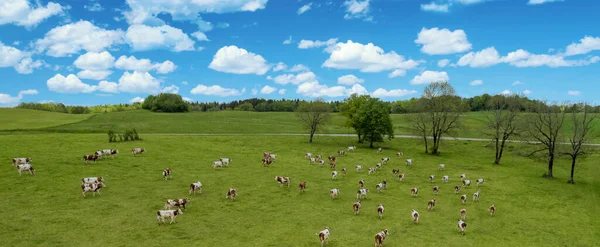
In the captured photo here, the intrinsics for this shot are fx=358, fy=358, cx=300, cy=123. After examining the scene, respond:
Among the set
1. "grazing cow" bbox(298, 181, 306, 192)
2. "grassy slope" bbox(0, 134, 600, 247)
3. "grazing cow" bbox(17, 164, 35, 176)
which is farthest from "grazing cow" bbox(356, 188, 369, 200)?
"grazing cow" bbox(17, 164, 35, 176)

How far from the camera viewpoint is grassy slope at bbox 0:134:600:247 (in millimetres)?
22703

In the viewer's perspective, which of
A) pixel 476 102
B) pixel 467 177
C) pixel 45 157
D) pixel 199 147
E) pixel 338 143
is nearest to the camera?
pixel 45 157

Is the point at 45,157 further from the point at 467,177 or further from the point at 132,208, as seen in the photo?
the point at 467,177

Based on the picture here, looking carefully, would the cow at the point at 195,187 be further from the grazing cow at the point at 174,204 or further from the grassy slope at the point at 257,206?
the grazing cow at the point at 174,204

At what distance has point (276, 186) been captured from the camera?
36.0 meters

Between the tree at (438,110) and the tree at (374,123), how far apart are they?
222 inches

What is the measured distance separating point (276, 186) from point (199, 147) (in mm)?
26940

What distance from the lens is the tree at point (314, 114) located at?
246 feet

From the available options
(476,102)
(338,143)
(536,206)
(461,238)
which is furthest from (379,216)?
(476,102)

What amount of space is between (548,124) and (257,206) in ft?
142

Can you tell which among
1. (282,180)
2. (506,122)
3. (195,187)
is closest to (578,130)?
(506,122)

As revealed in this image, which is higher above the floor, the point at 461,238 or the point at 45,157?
the point at 45,157

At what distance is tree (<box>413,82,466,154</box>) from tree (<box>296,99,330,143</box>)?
18426 millimetres

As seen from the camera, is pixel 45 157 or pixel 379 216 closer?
pixel 379 216
